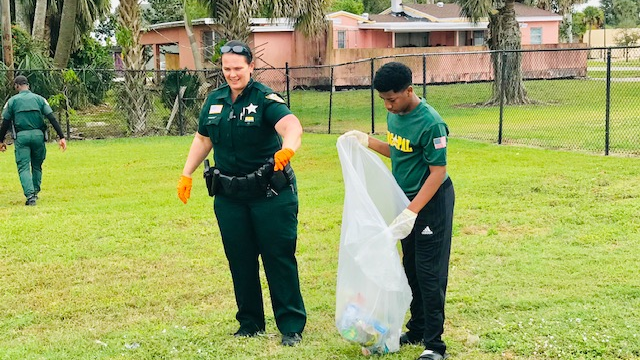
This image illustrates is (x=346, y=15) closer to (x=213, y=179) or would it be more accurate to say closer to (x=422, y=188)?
(x=213, y=179)

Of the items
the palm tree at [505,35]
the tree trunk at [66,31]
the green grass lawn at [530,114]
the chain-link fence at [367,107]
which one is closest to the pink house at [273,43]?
A: the green grass lawn at [530,114]

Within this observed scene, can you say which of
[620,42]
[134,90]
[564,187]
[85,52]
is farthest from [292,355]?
[620,42]

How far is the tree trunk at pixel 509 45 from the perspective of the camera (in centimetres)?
2470

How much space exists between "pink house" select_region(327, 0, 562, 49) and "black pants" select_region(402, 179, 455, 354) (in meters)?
30.4

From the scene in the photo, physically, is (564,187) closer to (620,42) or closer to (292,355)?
(292,355)

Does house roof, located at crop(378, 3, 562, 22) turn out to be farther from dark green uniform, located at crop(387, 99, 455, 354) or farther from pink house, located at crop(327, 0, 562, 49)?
dark green uniform, located at crop(387, 99, 455, 354)

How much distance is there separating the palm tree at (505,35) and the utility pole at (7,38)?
13736 mm

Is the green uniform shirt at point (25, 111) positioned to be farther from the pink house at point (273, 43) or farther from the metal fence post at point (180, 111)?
the pink house at point (273, 43)

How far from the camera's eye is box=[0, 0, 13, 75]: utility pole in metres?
19.7

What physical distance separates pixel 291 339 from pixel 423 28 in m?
32.8

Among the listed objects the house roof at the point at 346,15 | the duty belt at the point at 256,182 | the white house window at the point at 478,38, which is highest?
the house roof at the point at 346,15

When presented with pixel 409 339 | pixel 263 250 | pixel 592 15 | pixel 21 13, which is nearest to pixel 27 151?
pixel 263 250

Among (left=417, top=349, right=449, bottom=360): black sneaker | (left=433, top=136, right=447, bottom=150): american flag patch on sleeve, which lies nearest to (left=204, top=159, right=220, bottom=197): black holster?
(left=433, top=136, right=447, bottom=150): american flag patch on sleeve

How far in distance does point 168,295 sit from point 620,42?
56.2 meters
